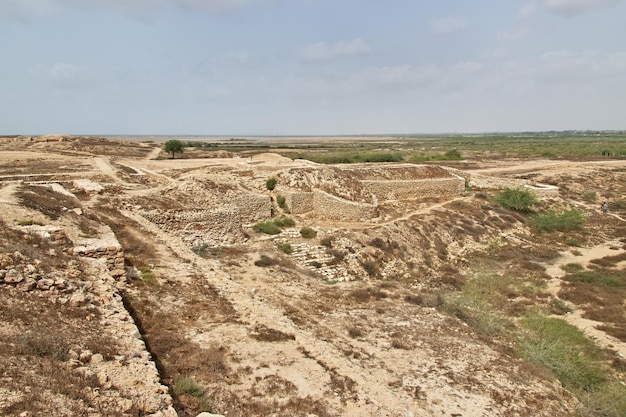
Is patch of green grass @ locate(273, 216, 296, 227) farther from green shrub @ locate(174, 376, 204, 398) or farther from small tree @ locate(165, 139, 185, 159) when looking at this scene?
small tree @ locate(165, 139, 185, 159)

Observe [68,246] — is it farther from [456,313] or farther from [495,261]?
[495,261]

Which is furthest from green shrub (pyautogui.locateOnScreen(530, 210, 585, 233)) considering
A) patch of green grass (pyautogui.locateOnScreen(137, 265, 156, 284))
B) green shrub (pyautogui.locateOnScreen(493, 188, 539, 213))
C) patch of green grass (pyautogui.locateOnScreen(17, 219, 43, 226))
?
patch of green grass (pyautogui.locateOnScreen(17, 219, 43, 226))

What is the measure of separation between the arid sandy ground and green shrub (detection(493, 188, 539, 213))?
7.31 metres

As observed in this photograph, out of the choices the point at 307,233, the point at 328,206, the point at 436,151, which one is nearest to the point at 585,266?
the point at 328,206

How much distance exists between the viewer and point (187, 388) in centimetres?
570

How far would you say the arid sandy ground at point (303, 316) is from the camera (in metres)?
6.13

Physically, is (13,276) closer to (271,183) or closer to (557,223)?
(271,183)

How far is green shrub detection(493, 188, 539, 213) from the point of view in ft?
94.7

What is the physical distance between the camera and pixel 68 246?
9117mm

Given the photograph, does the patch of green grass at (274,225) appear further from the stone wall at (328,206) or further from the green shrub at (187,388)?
the green shrub at (187,388)


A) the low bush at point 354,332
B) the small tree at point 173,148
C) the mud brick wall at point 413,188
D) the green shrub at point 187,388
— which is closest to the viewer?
the green shrub at point 187,388

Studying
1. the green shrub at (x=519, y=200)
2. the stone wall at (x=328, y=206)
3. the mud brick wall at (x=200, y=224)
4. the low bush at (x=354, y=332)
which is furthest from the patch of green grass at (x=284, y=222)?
the green shrub at (x=519, y=200)

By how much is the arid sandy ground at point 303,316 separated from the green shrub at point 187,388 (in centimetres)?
4

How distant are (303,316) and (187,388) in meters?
4.38
